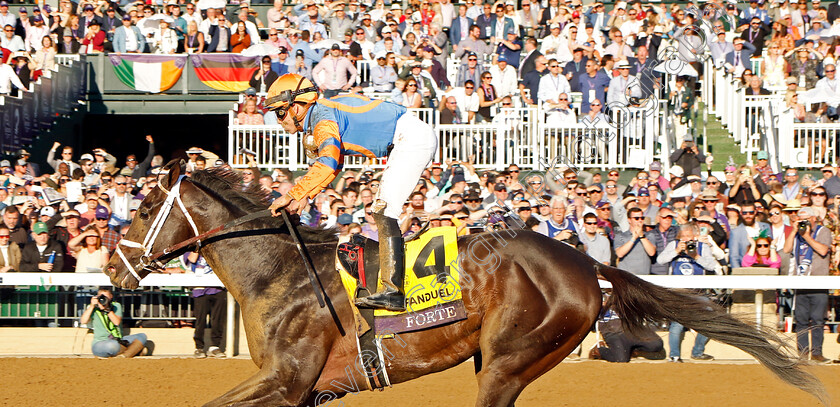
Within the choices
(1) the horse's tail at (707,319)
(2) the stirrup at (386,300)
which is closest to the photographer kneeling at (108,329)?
(2) the stirrup at (386,300)

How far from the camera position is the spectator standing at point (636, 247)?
886cm

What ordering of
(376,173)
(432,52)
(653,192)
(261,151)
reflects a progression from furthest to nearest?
(432,52), (261,151), (376,173), (653,192)

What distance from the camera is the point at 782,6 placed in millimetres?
15758

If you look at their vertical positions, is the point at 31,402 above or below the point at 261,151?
below

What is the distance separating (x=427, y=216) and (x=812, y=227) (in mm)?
3584

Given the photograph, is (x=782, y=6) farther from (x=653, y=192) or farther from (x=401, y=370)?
(x=401, y=370)

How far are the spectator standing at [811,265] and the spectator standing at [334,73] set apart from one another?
686 cm

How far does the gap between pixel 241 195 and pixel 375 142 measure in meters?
0.82

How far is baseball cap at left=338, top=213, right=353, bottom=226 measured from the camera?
32.1 ft

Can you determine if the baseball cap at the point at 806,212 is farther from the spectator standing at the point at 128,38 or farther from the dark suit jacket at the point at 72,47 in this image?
the dark suit jacket at the point at 72,47

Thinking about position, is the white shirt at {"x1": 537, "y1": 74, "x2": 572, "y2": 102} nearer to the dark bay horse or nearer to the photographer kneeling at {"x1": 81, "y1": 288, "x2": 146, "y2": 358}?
the photographer kneeling at {"x1": 81, "y1": 288, "x2": 146, "y2": 358}

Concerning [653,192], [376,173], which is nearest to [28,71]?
[376,173]

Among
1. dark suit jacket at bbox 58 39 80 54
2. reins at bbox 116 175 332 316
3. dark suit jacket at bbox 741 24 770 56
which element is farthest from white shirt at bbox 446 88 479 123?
reins at bbox 116 175 332 316

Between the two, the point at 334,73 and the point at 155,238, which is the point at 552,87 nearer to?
the point at 334,73
